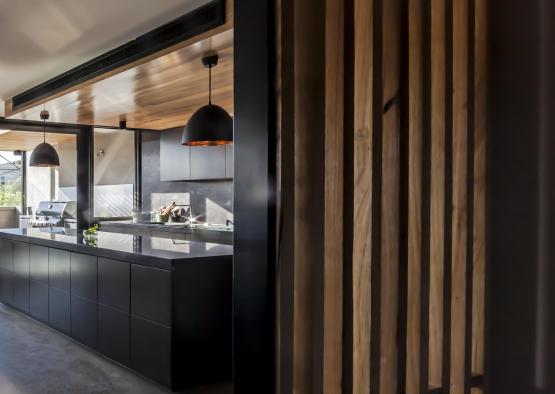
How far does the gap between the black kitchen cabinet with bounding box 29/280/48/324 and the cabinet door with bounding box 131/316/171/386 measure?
161cm

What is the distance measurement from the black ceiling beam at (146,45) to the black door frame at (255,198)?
181 cm

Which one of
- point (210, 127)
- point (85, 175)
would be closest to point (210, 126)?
point (210, 127)

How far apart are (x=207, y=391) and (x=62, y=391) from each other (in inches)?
34.5

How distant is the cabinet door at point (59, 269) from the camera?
4.03 meters

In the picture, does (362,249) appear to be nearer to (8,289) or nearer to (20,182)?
(8,289)

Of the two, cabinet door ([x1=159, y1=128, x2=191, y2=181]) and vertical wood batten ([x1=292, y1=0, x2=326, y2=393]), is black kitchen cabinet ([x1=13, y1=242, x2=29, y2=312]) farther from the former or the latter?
vertical wood batten ([x1=292, y1=0, x2=326, y2=393])

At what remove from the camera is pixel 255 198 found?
3.80ft

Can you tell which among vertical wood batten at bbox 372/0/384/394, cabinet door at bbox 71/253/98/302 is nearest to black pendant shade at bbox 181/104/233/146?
cabinet door at bbox 71/253/98/302

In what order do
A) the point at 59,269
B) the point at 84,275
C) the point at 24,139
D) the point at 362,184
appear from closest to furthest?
the point at 362,184, the point at 84,275, the point at 59,269, the point at 24,139

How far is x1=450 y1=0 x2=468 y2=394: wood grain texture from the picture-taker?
5.21ft

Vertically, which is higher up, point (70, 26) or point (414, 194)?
point (70, 26)

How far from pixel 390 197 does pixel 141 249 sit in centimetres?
237

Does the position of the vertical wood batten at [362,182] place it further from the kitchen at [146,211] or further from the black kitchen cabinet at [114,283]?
the black kitchen cabinet at [114,283]

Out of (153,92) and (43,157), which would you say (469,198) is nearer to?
(153,92)
